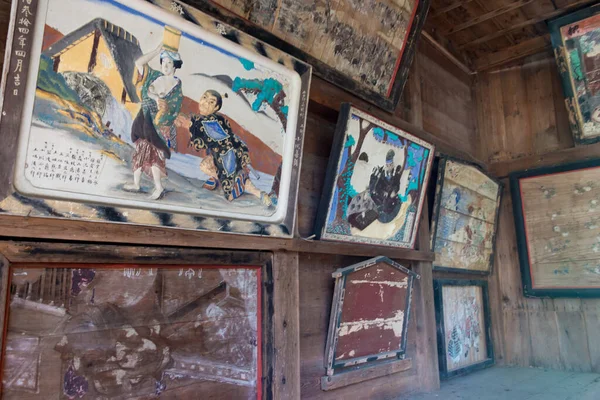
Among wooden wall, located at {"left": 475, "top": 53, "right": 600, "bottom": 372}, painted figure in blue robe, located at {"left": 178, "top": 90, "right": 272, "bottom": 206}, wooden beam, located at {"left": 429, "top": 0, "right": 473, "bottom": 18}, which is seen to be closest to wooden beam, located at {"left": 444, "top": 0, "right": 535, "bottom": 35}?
wooden beam, located at {"left": 429, "top": 0, "right": 473, "bottom": 18}

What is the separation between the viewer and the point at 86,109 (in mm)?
1454

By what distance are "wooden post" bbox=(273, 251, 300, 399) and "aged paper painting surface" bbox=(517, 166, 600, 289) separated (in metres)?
2.65

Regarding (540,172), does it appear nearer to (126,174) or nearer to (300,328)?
(300,328)

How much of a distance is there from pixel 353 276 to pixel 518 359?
2360mm

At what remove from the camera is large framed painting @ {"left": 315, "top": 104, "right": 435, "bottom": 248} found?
93.4 inches

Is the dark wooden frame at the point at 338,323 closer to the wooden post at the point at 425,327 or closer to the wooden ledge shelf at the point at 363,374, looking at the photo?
the wooden ledge shelf at the point at 363,374

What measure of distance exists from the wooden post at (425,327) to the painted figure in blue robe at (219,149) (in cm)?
165

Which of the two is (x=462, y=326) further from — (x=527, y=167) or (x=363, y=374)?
(x=527, y=167)

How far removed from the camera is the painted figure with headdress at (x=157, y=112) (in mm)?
1592

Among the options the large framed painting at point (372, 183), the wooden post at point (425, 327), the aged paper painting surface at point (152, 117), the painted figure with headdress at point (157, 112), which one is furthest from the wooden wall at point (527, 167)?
the painted figure with headdress at point (157, 112)

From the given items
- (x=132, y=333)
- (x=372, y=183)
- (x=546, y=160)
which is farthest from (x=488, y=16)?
(x=132, y=333)

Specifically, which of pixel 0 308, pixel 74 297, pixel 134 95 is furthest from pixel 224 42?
pixel 0 308

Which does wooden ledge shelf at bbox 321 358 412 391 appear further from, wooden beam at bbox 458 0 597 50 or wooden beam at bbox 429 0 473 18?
wooden beam at bbox 458 0 597 50

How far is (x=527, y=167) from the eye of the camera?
4.00m
